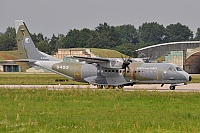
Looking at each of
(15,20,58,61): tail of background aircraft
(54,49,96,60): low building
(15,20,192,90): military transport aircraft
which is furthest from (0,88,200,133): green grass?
(54,49,96,60): low building

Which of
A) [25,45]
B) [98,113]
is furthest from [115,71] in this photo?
[98,113]

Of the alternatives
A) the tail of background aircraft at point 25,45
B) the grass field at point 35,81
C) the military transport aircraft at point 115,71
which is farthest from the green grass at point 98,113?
the grass field at point 35,81

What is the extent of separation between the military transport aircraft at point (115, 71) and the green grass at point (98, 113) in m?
10.2

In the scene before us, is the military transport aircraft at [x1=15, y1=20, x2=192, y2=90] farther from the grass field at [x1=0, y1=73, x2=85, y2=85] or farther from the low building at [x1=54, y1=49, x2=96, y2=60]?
the low building at [x1=54, y1=49, x2=96, y2=60]

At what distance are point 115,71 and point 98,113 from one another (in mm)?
23808

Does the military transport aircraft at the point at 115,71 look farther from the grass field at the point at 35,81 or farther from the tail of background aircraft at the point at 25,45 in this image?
the grass field at the point at 35,81

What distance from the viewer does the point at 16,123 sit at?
70.5 feet

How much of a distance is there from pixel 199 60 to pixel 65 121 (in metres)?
104

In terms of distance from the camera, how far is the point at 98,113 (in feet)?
83.8

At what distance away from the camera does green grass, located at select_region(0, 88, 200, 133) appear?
67.0 feet

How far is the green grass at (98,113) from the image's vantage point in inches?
804

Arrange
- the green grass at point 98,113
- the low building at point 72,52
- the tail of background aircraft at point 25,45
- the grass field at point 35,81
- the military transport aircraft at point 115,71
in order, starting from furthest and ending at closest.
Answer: the low building at point 72,52 < the grass field at point 35,81 < the tail of background aircraft at point 25,45 < the military transport aircraft at point 115,71 < the green grass at point 98,113

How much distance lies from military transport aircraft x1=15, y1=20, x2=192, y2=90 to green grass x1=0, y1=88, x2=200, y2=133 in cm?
1019

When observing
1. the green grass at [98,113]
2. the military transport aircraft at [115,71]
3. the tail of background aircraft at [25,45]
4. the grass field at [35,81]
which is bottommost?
the green grass at [98,113]
